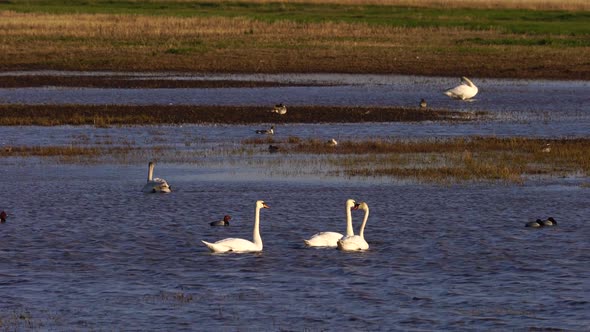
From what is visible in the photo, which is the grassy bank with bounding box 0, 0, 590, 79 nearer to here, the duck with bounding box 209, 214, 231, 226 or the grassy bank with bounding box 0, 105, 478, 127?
the grassy bank with bounding box 0, 105, 478, 127

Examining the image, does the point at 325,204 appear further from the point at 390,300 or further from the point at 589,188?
the point at 390,300

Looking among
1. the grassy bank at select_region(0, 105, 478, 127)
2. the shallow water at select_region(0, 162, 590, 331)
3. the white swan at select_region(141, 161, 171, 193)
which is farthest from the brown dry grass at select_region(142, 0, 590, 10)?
the white swan at select_region(141, 161, 171, 193)

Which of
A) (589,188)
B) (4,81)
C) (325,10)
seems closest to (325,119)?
(589,188)

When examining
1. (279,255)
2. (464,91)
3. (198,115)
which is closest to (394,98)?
(464,91)

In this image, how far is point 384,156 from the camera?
24.3 metres

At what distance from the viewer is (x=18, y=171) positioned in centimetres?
2286

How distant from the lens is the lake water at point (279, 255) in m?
12.5

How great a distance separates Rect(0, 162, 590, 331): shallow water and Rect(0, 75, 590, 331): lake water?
28mm

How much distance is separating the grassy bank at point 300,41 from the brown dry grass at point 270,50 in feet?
0.14

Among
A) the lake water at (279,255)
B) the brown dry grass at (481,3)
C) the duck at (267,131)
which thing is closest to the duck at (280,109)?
the duck at (267,131)

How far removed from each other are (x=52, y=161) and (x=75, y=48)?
1123 inches

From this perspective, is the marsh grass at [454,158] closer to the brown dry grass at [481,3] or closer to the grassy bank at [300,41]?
the grassy bank at [300,41]

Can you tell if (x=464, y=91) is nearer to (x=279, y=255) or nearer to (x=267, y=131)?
(x=267, y=131)

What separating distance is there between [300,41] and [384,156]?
3138cm
